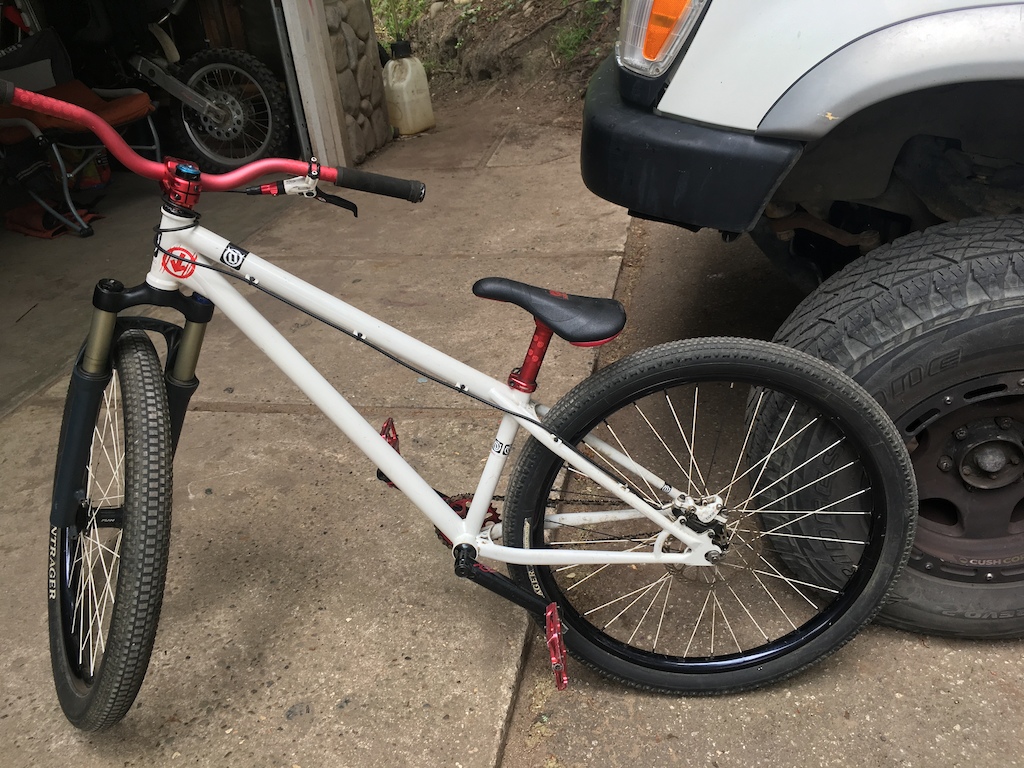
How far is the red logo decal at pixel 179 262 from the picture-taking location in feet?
5.08

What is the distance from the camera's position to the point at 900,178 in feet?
6.37

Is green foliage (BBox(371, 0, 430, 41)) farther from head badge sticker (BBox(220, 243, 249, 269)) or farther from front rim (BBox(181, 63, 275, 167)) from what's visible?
head badge sticker (BBox(220, 243, 249, 269))

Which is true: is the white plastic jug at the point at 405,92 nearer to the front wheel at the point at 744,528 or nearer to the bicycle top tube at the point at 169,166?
the front wheel at the point at 744,528

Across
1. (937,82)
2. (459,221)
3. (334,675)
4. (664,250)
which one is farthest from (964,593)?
(459,221)

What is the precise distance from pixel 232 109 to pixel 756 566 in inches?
199

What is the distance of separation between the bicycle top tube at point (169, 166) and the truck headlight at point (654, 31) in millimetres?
562

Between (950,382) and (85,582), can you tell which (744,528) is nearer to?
(950,382)

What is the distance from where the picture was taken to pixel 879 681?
6.04 ft

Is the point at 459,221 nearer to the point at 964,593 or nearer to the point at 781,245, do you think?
the point at 781,245

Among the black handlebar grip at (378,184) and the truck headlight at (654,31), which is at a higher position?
the truck headlight at (654,31)

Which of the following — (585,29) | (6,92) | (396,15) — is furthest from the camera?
(396,15)

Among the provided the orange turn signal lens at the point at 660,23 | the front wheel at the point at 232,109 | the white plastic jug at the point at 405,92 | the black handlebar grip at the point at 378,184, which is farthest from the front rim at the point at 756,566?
the white plastic jug at the point at 405,92

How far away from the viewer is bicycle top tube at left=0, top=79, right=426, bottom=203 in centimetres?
139

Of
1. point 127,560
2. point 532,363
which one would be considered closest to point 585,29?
point 532,363
